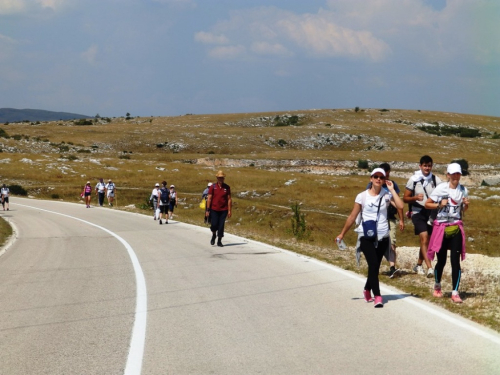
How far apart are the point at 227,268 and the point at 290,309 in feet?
14.0

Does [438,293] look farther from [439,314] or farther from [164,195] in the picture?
[164,195]

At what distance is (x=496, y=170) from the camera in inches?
2955

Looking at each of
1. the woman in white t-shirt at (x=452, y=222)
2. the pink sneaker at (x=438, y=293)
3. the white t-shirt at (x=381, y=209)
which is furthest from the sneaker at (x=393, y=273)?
the white t-shirt at (x=381, y=209)

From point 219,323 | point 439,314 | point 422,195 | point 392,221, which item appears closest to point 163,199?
point 392,221

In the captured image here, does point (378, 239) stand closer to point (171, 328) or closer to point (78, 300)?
point (171, 328)

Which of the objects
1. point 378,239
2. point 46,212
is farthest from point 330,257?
point 46,212

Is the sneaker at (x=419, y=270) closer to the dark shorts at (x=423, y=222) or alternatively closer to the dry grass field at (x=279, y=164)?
the dry grass field at (x=279, y=164)

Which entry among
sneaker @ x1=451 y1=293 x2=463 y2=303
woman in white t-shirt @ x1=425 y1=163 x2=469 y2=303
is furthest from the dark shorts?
sneaker @ x1=451 y1=293 x2=463 y2=303

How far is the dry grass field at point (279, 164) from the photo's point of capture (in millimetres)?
29697

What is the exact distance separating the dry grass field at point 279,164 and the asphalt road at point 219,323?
119 centimetres

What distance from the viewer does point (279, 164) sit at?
3258 inches

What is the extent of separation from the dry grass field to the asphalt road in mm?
1187

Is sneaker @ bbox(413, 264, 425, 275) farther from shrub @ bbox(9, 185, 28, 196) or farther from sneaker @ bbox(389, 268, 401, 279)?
shrub @ bbox(9, 185, 28, 196)

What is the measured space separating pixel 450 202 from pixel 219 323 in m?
3.68
